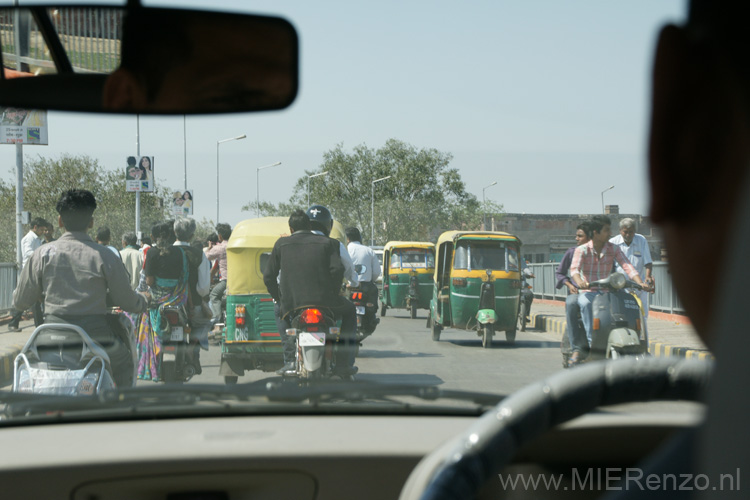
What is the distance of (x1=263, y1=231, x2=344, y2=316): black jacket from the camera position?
7414 millimetres

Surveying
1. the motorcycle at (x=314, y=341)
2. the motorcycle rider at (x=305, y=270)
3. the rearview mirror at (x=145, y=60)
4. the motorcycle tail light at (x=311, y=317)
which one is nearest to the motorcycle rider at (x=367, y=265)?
the motorcycle rider at (x=305, y=270)

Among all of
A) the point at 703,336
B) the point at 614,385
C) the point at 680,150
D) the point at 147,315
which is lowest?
the point at 147,315

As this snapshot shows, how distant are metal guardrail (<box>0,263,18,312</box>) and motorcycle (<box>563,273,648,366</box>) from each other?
11.7 meters

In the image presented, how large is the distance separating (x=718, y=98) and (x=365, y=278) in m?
12.1

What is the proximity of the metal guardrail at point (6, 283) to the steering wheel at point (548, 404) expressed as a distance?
1667 cm

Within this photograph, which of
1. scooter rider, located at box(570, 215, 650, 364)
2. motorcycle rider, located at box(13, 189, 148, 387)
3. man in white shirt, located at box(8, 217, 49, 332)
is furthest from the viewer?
Answer: man in white shirt, located at box(8, 217, 49, 332)

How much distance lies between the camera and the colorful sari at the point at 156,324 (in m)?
8.23

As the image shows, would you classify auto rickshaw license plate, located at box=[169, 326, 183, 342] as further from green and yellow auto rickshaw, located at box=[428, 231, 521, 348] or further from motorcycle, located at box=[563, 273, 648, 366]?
green and yellow auto rickshaw, located at box=[428, 231, 521, 348]

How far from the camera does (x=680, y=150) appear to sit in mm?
674

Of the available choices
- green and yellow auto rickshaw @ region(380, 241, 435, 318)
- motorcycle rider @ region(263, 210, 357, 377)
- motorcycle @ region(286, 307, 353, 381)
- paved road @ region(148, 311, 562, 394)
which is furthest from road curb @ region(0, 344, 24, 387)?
green and yellow auto rickshaw @ region(380, 241, 435, 318)

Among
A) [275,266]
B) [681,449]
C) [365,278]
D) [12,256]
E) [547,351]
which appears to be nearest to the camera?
[681,449]

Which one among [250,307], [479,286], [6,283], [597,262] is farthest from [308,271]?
[6,283]

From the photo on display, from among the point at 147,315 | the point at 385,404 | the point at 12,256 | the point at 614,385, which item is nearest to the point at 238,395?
the point at 385,404

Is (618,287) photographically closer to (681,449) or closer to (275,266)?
(275,266)
